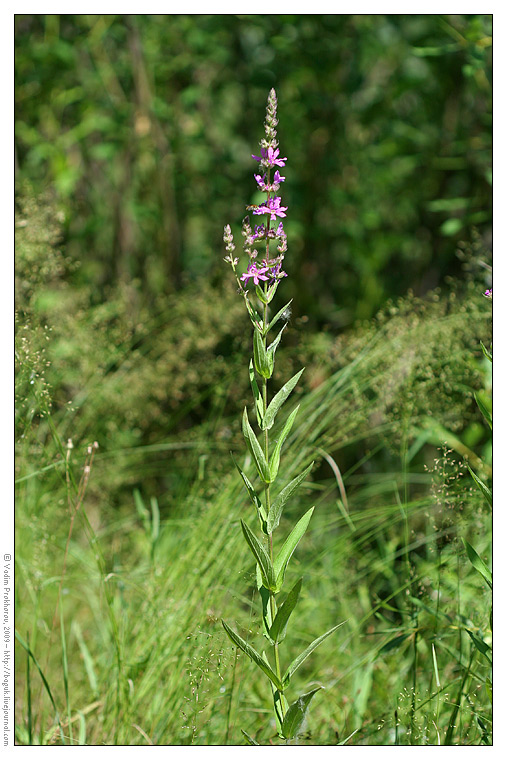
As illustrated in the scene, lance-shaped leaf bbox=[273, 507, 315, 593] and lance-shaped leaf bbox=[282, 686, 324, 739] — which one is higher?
lance-shaped leaf bbox=[273, 507, 315, 593]

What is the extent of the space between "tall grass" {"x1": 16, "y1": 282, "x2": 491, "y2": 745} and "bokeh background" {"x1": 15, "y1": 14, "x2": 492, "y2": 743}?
0.02m

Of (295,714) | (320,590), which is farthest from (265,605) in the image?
(320,590)

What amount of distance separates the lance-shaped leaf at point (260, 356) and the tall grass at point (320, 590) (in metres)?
0.41

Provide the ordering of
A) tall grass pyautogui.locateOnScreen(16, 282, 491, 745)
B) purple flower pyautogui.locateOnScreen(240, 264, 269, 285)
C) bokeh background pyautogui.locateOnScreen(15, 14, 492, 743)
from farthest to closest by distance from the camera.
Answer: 1. bokeh background pyautogui.locateOnScreen(15, 14, 492, 743)
2. tall grass pyautogui.locateOnScreen(16, 282, 491, 745)
3. purple flower pyautogui.locateOnScreen(240, 264, 269, 285)

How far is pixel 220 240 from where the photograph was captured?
2154 mm

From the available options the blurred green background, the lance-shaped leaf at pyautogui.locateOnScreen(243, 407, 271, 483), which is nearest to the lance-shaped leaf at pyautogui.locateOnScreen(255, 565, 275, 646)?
the lance-shaped leaf at pyautogui.locateOnScreen(243, 407, 271, 483)

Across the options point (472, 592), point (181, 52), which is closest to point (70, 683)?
point (472, 592)

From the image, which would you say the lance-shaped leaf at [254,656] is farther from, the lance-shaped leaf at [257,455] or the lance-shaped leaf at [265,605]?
the lance-shaped leaf at [257,455]

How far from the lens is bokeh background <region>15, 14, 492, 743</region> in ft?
4.65

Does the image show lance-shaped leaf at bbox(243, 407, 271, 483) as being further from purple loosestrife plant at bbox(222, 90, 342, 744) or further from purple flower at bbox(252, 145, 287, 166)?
purple flower at bbox(252, 145, 287, 166)

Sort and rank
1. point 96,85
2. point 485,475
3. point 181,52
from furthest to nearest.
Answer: point 181,52, point 96,85, point 485,475

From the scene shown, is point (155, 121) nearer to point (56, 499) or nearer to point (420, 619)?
point (56, 499)

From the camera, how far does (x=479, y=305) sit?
137cm

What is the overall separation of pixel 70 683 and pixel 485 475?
1.02m
